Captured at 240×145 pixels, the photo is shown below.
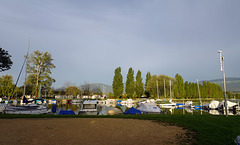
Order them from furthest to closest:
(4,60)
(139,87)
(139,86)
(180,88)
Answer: (180,88)
(139,86)
(139,87)
(4,60)

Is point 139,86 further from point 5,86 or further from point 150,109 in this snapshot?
point 5,86

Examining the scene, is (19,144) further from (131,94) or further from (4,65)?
(131,94)

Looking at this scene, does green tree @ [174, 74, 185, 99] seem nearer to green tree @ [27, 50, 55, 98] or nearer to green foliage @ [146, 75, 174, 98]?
green foliage @ [146, 75, 174, 98]

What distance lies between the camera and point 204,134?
876cm

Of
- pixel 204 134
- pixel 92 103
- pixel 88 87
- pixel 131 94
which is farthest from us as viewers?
pixel 88 87

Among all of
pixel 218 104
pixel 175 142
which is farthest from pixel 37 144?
pixel 218 104

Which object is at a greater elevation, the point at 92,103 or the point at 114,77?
the point at 114,77

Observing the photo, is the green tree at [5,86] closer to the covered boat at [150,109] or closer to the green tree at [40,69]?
the green tree at [40,69]

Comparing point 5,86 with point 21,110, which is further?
point 5,86

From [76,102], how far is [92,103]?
141ft

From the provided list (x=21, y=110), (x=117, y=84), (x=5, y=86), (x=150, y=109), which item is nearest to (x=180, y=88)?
(x=117, y=84)

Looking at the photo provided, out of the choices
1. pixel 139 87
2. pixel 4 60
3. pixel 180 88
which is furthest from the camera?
pixel 180 88

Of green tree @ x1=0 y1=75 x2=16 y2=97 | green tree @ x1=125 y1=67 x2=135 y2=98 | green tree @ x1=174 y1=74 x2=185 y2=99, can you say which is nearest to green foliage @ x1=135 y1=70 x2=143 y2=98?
green tree @ x1=125 y1=67 x2=135 y2=98

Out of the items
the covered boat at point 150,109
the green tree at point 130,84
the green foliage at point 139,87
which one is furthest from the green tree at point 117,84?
the covered boat at point 150,109
